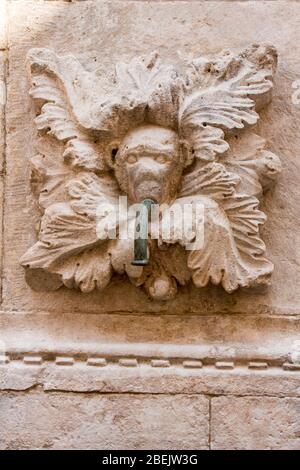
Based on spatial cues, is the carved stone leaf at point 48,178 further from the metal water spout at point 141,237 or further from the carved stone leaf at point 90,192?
the metal water spout at point 141,237

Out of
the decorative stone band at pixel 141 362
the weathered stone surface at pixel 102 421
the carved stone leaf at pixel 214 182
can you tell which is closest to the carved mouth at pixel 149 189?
the carved stone leaf at pixel 214 182

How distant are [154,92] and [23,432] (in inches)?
39.3

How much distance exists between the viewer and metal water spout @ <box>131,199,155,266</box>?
8.66ft

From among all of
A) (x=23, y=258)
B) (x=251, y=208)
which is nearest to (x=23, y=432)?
(x=23, y=258)

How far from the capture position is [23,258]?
2.75 m

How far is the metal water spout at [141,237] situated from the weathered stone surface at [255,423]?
0.43 metres

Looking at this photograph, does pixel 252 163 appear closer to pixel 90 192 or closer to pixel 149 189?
pixel 149 189

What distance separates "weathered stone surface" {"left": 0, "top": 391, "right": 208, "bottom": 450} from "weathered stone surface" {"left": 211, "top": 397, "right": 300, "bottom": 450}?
0.04 meters

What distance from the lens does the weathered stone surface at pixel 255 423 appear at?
265 cm

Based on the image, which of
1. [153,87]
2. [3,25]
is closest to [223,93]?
[153,87]

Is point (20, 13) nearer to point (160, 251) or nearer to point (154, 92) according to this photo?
point (154, 92)

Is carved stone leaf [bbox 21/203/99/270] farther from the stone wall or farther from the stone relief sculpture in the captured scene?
the stone wall
